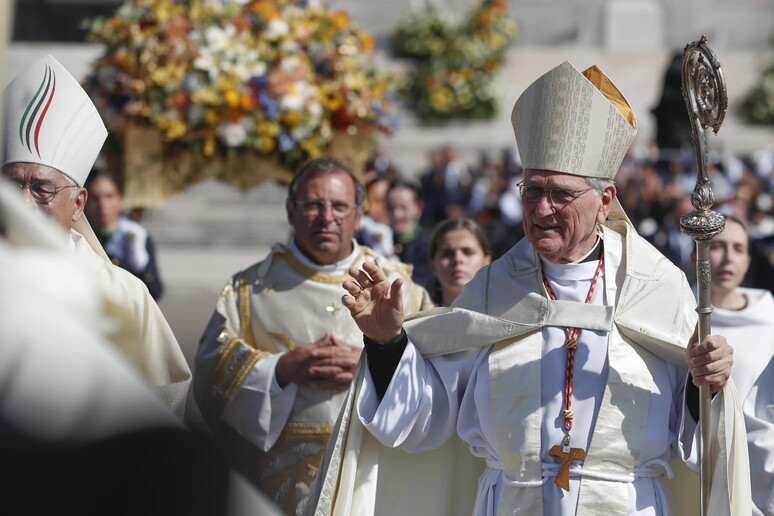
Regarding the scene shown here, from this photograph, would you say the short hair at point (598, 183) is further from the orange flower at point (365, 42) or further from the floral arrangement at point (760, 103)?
the floral arrangement at point (760, 103)

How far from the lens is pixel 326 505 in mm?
3504

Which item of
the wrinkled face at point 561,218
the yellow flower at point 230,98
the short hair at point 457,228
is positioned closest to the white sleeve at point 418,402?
the wrinkled face at point 561,218

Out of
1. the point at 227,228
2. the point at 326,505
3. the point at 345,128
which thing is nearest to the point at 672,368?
the point at 326,505

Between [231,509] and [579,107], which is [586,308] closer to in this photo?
[579,107]

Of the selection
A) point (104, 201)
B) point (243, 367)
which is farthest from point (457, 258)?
point (104, 201)

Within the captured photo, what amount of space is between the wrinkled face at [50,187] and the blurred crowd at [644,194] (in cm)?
458

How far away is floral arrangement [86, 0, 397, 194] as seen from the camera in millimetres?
6215

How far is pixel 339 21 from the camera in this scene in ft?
21.7

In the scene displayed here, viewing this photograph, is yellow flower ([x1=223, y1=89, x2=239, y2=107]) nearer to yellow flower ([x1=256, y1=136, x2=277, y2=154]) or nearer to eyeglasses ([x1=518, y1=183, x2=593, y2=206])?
yellow flower ([x1=256, y1=136, x2=277, y2=154])

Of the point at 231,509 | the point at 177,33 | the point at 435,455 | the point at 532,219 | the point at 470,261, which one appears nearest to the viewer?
the point at 231,509

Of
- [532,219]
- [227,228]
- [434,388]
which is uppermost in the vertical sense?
[532,219]

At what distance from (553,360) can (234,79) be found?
3353 mm

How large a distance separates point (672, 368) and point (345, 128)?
3373mm

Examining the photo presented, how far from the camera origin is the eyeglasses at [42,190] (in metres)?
3.59
